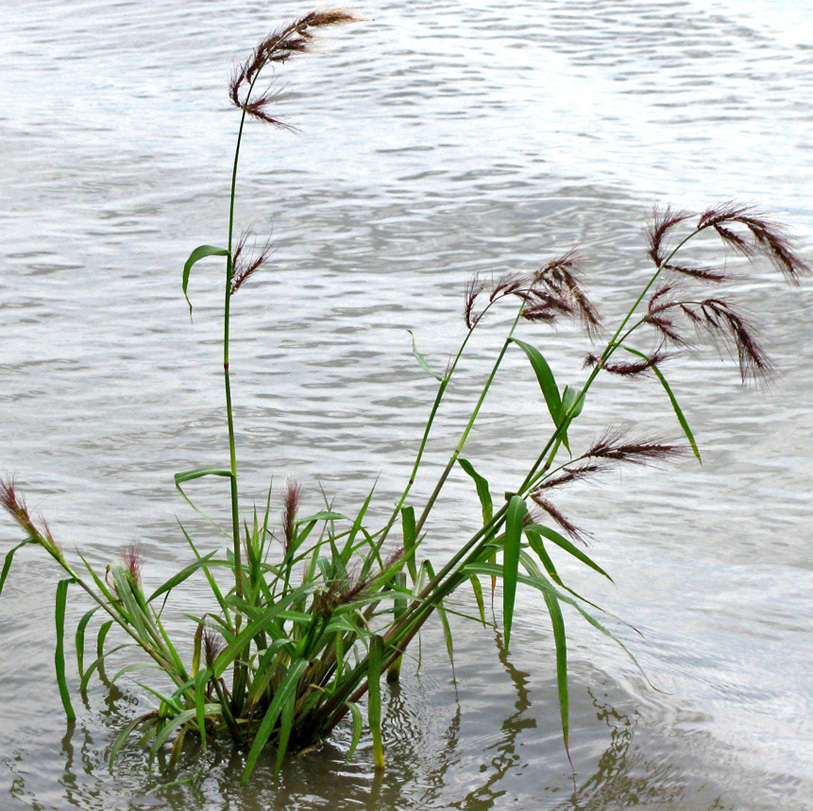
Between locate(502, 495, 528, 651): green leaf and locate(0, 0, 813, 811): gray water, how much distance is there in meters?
0.47

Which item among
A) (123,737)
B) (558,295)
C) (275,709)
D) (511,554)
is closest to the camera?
(511,554)

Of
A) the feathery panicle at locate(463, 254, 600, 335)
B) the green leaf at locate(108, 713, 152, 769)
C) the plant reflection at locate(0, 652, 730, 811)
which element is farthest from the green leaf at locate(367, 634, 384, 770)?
the feathery panicle at locate(463, 254, 600, 335)

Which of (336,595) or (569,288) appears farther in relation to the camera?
(569,288)

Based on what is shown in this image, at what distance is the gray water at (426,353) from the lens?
2.01m

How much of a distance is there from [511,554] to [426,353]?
2717 millimetres

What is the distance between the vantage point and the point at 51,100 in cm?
762

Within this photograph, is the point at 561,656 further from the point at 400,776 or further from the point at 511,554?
the point at 400,776

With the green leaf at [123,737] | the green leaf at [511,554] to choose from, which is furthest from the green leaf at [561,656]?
the green leaf at [123,737]

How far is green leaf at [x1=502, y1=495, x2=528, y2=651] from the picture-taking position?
1.54 meters

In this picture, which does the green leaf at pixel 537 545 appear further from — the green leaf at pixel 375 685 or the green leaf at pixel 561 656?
the green leaf at pixel 375 685

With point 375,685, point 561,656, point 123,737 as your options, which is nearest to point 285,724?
point 375,685

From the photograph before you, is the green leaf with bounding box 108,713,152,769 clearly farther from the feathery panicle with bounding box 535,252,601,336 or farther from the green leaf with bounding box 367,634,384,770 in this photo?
the feathery panicle with bounding box 535,252,601,336

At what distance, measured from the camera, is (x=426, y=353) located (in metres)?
4.25

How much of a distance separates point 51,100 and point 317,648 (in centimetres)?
663
